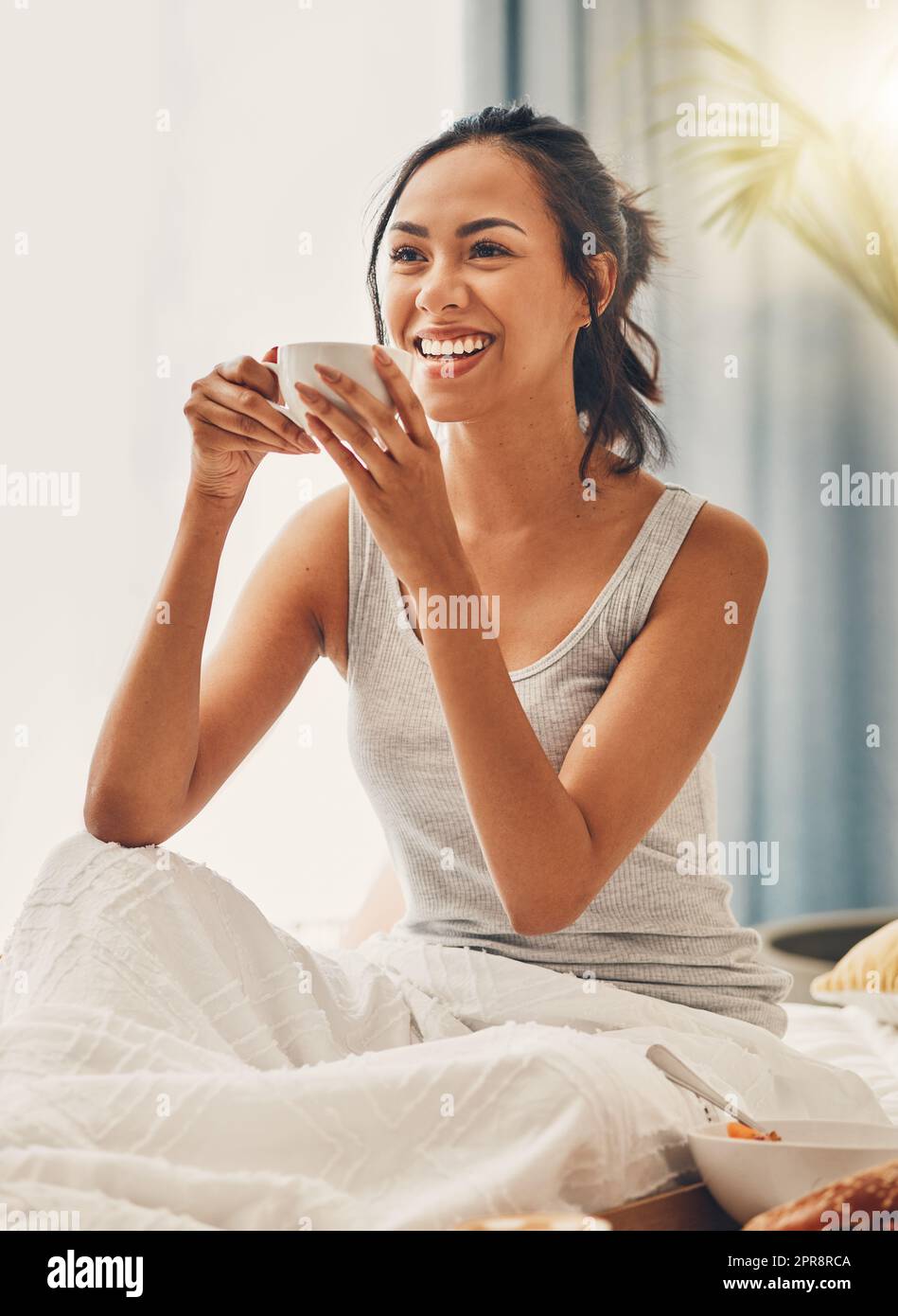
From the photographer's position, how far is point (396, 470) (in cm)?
101

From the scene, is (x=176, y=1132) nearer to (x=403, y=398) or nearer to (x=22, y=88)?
(x=403, y=398)

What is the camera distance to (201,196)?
2.72m

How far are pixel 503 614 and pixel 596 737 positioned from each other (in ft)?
0.74

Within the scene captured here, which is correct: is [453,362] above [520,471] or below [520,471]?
above

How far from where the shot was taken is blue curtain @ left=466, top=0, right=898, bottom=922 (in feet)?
9.82

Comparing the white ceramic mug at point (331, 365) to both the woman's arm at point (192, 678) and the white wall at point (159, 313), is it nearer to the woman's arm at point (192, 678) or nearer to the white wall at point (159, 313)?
the woman's arm at point (192, 678)

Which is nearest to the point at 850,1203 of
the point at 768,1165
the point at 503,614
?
the point at 768,1165

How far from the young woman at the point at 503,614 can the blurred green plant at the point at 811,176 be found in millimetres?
1608

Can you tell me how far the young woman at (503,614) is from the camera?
1045 millimetres

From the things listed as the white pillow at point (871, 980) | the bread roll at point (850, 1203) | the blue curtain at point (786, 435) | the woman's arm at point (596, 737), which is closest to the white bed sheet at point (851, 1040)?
the white pillow at point (871, 980)

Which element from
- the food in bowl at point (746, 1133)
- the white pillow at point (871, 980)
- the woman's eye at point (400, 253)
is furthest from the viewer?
the white pillow at point (871, 980)

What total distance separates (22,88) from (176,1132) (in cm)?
239

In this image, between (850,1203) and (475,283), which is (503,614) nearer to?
(475,283)
